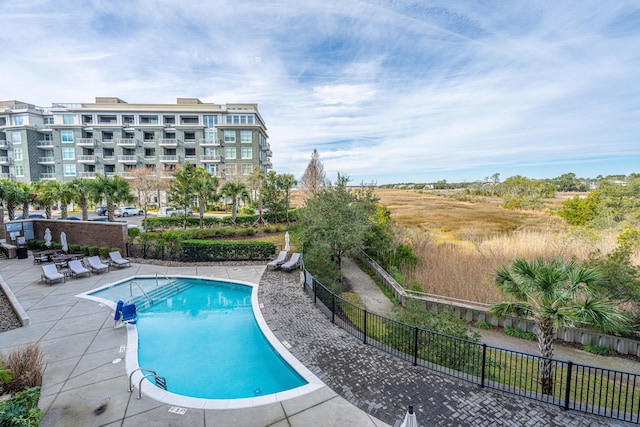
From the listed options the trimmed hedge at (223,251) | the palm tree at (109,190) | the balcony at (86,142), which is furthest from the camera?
the balcony at (86,142)

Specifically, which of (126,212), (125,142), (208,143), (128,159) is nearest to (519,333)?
(126,212)

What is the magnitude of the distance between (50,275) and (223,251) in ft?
24.2

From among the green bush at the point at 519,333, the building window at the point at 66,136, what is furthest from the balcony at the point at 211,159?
the green bush at the point at 519,333

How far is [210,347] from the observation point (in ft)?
28.0

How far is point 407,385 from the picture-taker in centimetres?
600

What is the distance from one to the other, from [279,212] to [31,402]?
25.9 metres

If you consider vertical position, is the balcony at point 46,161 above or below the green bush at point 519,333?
above

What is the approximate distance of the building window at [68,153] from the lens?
164ft

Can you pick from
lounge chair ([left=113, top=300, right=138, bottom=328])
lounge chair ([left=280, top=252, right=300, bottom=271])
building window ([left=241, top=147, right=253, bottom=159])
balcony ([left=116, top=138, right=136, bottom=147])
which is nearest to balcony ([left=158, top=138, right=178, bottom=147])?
balcony ([left=116, top=138, right=136, bottom=147])

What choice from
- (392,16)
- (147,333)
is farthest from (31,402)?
(392,16)

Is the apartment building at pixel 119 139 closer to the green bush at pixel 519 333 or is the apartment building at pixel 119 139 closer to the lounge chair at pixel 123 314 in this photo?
the lounge chair at pixel 123 314

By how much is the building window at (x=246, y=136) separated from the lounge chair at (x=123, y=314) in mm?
43226

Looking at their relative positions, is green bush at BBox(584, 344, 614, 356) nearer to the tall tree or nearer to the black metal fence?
the black metal fence

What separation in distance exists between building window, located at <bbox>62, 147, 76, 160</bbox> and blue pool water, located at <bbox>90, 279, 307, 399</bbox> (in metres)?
52.1
